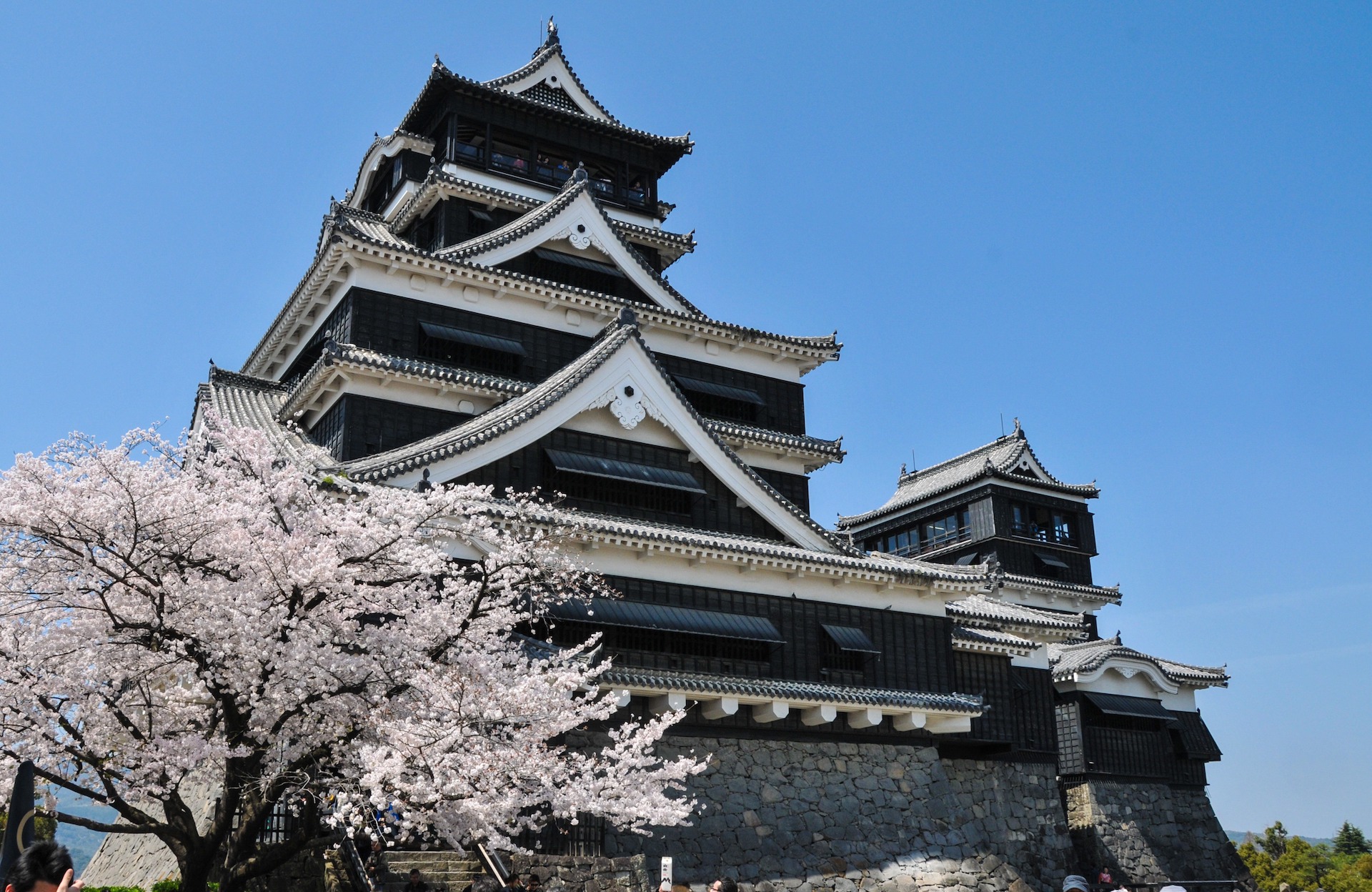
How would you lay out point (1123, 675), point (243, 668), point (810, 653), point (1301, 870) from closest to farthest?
point (243, 668)
point (810, 653)
point (1123, 675)
point (1301, 870)

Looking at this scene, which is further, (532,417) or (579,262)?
(579,262)

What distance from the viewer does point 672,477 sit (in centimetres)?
2162

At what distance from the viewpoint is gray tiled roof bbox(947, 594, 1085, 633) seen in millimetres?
25422

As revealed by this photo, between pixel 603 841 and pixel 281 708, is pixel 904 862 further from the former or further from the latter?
pixel 281 708

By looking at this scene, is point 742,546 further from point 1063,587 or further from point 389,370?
point 1063,587

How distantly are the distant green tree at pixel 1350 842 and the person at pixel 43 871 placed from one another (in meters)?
80.1

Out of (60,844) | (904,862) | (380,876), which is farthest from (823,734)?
(60,844)

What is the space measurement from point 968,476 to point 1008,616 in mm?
16977

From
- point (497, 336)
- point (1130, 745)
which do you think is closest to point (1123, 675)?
point (1130, 745)

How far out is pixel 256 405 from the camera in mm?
24125

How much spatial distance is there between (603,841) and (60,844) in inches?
517

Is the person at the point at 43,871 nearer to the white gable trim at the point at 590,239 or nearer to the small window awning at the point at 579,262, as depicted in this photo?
the white gable trim at the point at 590,239

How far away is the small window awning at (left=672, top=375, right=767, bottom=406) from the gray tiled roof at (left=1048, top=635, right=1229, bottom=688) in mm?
11677

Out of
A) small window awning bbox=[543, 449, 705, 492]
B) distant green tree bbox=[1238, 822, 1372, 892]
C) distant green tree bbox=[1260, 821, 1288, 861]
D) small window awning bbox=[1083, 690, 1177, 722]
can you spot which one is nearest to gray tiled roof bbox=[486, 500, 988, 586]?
small window awning bbox=[543, 449, 705, 492]
